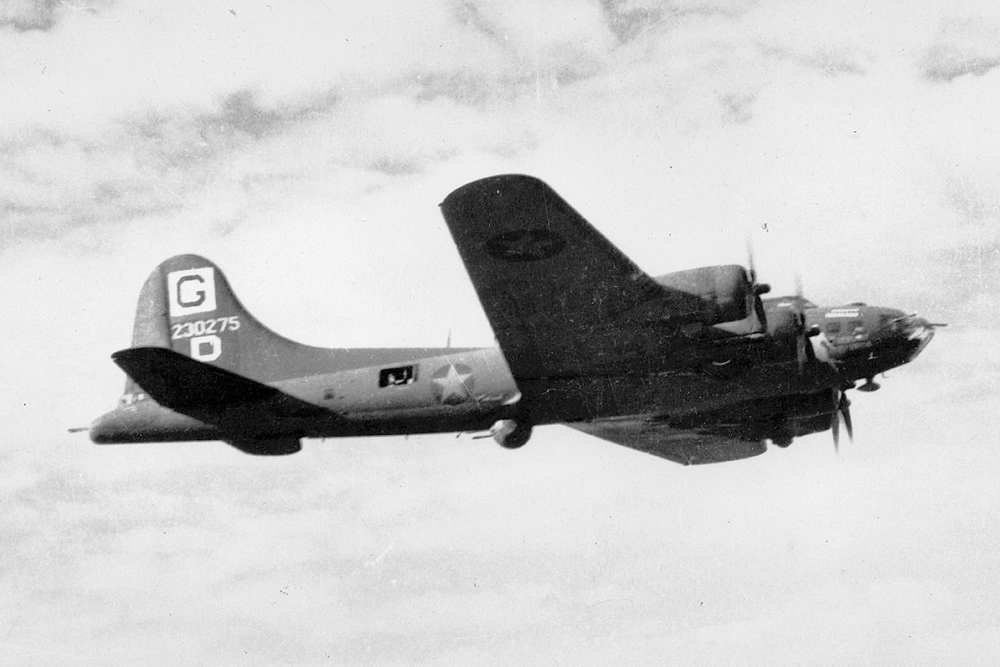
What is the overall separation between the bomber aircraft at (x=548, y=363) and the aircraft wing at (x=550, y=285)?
0.08 feet

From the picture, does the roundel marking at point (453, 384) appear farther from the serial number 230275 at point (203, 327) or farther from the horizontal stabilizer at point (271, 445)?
the serial number 230275 at point (203, 327)

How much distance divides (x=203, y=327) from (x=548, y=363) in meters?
7.94

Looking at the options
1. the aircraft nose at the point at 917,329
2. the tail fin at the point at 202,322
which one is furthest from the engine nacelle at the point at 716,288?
the tail fin at the point at 202,322

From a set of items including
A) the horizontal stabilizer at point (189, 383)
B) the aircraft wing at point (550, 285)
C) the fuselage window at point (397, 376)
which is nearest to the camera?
the aircraft wing at point (550, 285)

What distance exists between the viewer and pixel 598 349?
1600 centimetres

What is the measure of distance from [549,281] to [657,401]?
10.4 feet

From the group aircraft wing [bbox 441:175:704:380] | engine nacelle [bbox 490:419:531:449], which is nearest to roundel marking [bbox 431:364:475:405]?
engine nacelle [bbox 490:419:531:449]

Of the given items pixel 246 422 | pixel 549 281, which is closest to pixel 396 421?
pixel 246 422

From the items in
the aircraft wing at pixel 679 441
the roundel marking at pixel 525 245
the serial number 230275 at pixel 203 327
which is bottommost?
the aircraft wing at pixel 679 441

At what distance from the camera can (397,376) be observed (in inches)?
681

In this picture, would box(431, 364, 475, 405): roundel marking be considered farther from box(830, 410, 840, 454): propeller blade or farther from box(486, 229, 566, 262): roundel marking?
box(830, 410, 840, 454): propeller blade

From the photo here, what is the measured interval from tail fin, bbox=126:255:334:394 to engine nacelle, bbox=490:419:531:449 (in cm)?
447

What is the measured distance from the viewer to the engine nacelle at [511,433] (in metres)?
17.0

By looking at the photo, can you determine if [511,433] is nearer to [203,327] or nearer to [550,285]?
[550,285]
